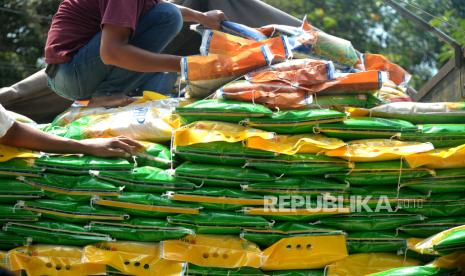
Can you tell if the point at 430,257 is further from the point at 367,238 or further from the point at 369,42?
the point at 369,42

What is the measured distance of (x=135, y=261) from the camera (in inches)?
97.5

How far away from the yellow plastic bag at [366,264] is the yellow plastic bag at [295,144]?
15.1 inches

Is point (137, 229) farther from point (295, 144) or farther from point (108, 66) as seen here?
point (108, 66)

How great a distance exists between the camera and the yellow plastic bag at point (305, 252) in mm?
2480

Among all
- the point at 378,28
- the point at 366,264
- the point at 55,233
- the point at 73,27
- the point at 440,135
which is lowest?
the point at 366,264

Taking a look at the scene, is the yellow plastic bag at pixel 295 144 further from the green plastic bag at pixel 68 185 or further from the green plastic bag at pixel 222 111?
the green plastic bag at pixel 68 185

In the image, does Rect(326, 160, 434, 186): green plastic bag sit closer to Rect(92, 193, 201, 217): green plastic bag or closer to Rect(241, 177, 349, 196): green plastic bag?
Rect(241, 177, 349, 196): green plastic bag

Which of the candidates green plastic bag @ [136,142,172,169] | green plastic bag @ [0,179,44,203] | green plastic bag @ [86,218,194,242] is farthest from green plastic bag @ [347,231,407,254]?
green plastic bag @ [0,179,44,203]

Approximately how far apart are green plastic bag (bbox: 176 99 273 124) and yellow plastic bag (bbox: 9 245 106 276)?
1.98 feet

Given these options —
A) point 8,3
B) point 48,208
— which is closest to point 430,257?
point 48,208

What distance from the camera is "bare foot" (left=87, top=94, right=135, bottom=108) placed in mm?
3148

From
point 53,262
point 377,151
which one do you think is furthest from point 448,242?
point 53,262

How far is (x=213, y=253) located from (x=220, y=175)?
0.26 meters

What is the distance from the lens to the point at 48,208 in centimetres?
254
